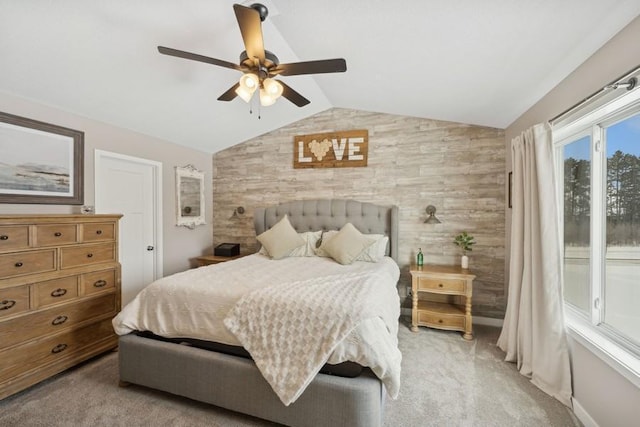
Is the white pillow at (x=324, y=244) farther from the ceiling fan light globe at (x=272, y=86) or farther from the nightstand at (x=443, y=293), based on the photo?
the ceiling fan light globe at (x=272, y=86)

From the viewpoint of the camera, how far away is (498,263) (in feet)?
10.8

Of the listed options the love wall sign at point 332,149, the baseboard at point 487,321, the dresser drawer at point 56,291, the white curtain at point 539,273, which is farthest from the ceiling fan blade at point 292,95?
the baseboard at point 487,321

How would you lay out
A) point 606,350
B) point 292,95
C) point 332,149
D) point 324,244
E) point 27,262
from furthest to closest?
point 332,149 → point 324,244 → point 292,95 → point 27,262 → point 606,350

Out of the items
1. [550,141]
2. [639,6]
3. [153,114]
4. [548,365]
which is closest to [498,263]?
[548,365]

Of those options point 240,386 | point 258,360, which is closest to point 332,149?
point 258,360

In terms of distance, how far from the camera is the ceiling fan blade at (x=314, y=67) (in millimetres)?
1843

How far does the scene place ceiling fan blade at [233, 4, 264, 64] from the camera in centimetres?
152

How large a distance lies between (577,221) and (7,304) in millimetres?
4338

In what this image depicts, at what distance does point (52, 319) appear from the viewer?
7.16ft

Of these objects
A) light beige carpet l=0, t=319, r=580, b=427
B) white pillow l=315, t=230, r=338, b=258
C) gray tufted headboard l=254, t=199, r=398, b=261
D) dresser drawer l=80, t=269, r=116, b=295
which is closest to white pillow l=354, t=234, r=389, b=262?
gray tufted headboard l=254, t=199, r=398, b=261

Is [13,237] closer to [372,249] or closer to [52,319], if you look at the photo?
[52,319]

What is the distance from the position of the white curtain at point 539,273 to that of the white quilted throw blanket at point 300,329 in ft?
4.25

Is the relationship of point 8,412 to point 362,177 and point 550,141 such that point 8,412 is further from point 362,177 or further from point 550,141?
point 550,141

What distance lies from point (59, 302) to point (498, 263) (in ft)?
14.6
